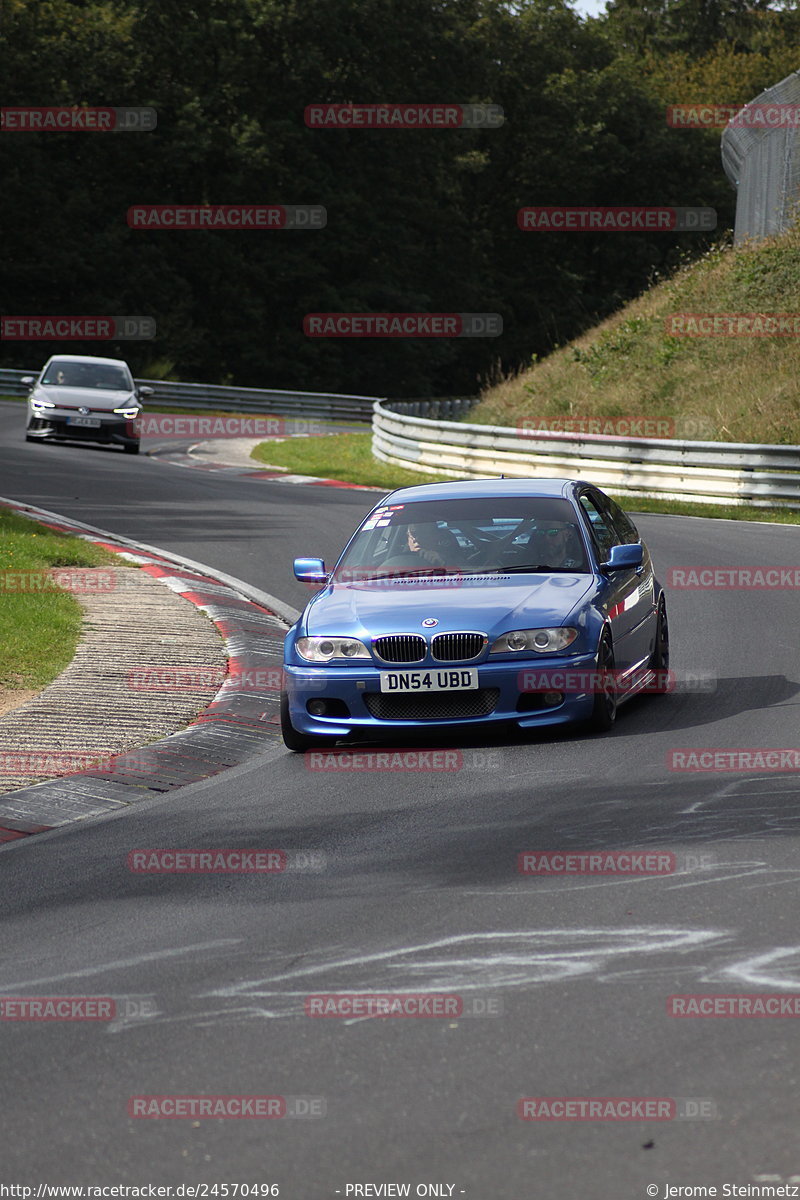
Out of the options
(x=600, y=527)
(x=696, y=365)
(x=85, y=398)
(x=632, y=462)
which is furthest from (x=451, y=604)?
(x=696, y=365)

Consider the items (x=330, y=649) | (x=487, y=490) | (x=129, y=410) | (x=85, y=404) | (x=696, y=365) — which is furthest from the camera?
(x=696, y=365)

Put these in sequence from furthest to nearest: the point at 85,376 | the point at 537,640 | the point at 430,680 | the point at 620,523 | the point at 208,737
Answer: the point at 85,376 → the point at 620,523 → the point at 208,737 → the point at 537,640 → the point at 430,680

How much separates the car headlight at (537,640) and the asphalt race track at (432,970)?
22.3 inches

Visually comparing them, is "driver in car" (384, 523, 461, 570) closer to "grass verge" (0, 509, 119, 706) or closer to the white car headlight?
"grass verge" (0, 509, 119, 706)

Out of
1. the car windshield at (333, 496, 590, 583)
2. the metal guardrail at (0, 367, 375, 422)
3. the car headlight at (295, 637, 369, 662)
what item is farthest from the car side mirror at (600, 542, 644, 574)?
the metal guardrail at (0, 367, 375, 422)

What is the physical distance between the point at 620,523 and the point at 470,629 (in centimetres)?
277

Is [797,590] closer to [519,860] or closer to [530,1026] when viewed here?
[519,860]

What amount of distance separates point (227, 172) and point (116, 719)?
53113 mm

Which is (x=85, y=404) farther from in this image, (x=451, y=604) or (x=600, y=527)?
(x=451, y=604)

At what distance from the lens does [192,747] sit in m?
9.27

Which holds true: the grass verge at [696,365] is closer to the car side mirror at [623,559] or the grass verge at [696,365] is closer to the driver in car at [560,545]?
the driver in car at [560,545]

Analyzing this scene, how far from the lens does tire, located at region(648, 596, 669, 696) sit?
427 inches

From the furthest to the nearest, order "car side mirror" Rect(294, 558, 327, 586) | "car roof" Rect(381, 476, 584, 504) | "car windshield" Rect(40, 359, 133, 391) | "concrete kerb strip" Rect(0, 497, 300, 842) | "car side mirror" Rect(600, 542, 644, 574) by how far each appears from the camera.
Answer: "car windshield" Rect(40, 359, 133, 391) < "car roof" Rect(381, 476, 584, 504) < "car side mirror" Rect(294, 558, 327, 586) < "car side mirror" Rect(600, 542, 644, 574) < "concrete kerb strip" Rect(0, 497, 300, 842)

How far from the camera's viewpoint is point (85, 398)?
3055 centimetres
